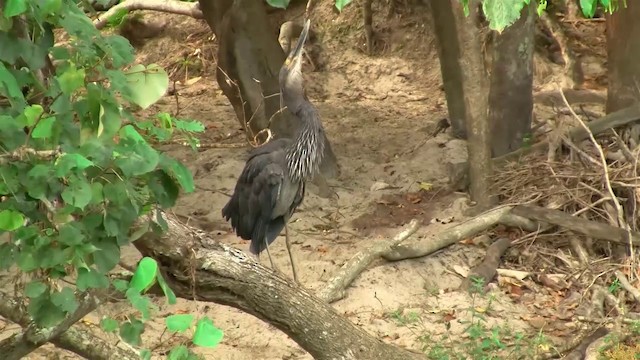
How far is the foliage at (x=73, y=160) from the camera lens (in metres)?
1.80

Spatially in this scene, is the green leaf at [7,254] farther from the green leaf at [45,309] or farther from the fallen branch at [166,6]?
the fallen branch at [166,6]

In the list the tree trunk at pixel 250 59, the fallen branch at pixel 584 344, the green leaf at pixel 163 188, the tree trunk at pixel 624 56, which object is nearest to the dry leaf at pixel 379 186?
the tree trunk at pixel 250 59

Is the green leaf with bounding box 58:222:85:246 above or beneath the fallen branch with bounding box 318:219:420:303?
above

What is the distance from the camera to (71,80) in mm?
1848

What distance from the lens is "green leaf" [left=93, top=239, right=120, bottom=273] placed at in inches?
79.7

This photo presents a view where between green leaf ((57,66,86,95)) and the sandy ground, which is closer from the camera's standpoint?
green leaf ((57,66,86,95))

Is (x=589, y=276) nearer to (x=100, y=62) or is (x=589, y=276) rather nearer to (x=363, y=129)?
(x=363, y=129)

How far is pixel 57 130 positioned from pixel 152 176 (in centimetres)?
35

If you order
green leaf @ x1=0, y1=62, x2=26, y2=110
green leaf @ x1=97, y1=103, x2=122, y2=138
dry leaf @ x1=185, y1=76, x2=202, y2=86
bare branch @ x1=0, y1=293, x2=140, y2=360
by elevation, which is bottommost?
dry leaf @ x1=185, y1=76, x2=202, y2=86

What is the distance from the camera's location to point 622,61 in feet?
21.7

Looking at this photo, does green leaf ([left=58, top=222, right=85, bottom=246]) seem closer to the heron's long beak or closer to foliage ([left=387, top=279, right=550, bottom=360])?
foliage ([left=387, top=279, right=550, bottom=360])

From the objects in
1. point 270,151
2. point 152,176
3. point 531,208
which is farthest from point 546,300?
point 152,176

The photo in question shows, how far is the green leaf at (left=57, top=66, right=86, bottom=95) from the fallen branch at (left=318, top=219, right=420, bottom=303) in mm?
3565

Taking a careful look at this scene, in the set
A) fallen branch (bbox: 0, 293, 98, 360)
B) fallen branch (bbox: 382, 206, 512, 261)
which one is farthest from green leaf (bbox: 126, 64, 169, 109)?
fallen branch (bbox: 382, 206, 512, 261)
